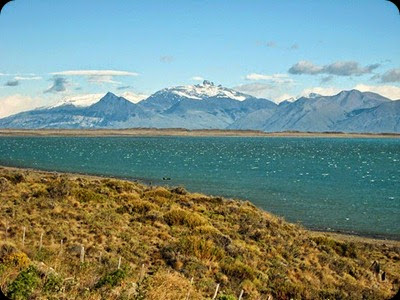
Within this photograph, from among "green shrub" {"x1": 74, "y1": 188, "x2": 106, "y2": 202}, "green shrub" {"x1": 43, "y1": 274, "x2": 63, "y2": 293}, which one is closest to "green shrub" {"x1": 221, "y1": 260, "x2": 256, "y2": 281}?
"green shrub" {"x1": 43, "y1": 274, "x2": 63, "y2": 293}

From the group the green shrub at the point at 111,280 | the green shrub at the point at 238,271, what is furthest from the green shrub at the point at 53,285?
the green shrub at the point at 238,271

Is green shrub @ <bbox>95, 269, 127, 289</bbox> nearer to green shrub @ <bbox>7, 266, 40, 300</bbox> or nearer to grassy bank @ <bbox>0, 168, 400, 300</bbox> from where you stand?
grassy bank @ <bbox>0, 168, 400, 300</bbox>

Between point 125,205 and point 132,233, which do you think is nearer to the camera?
→ point 132,233

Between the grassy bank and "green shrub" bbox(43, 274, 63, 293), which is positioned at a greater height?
"green shrub" bbox(43, 274, 63, 293)

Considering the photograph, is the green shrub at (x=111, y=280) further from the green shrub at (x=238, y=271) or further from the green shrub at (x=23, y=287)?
the green shrub at (x=238, y=271)

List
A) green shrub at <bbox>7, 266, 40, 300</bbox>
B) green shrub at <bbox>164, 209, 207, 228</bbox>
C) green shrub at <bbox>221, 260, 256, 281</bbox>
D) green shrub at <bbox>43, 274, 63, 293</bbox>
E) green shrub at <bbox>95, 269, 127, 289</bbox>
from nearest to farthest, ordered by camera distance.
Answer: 1. green shrub at <bbox>7, 266, 40, 300</bbox>
2. green shrub at <bbox>43, 274, 63, 293</bbox>
3. green shrub at <bbox>95, 269, 127, 289</bbox>
4. green shrub at <bbox>221, 260, 256, 281</bbox>
5. green shrub at <bbox>164, 209, 207, 228</bbox>

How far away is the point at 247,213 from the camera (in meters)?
28.3

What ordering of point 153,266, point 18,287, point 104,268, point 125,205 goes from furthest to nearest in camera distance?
point 125,205 < point 153,266 < point 104,268 < point 18,287

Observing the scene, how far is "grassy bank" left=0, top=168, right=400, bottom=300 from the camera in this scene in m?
11.2

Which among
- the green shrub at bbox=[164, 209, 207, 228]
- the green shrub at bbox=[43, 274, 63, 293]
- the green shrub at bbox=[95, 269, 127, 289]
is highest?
the green shrub at bbox=[43, 274, 63, 293]

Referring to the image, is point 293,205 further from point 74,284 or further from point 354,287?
→ point 74,284

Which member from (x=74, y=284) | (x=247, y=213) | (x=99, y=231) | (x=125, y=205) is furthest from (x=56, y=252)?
(x=247, y=213)

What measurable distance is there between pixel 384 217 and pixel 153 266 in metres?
27.6

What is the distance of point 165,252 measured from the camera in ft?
57.0
